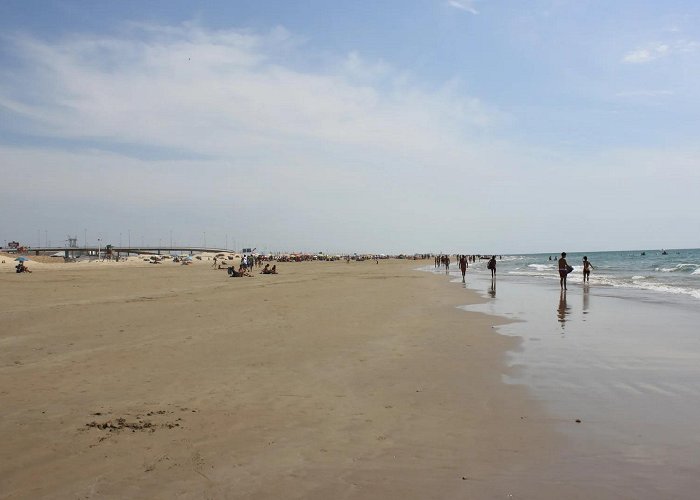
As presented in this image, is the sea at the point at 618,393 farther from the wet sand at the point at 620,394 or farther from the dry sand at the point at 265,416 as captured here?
the dry sand at the point at 265,416

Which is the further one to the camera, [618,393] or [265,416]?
[618,393]

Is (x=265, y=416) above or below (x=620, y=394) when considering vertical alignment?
below

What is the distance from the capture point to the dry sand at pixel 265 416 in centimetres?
411

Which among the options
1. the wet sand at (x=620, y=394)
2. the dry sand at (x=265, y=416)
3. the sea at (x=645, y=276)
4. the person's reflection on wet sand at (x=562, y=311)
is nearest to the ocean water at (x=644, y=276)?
the sea at (x=645, y=276)

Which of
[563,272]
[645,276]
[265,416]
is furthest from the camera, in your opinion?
[645,276]

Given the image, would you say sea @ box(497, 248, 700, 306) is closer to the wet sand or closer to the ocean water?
the ocean water

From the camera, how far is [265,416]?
5785mm

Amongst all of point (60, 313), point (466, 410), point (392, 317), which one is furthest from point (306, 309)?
point (466, 410)

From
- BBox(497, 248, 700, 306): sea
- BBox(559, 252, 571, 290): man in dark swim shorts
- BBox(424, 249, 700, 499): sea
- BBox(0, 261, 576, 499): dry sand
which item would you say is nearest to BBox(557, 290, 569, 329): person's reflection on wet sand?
BBox(424, 249, 700, 499): sea

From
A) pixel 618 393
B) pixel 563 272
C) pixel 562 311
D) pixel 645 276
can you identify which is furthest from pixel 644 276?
pixel 618 393

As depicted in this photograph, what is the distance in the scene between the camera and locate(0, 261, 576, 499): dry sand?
4.11 m

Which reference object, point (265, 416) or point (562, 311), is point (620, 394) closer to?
point (265, 416)

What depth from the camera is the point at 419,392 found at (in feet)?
22.5

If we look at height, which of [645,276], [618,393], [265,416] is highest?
[645,276]
